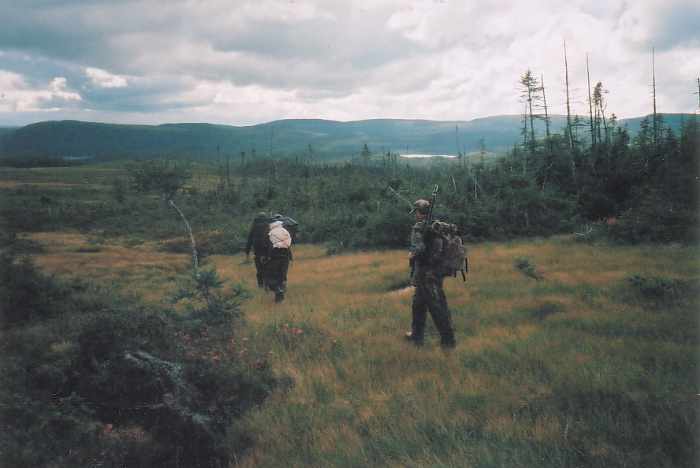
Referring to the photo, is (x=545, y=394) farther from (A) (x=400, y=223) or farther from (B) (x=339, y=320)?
(A) (x=400, y=223)

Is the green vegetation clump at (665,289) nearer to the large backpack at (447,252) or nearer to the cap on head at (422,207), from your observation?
the large backpack at (447,252)

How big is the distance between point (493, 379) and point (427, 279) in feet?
6.23

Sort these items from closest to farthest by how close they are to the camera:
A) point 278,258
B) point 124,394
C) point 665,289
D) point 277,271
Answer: point 124,394 → point 665,289 → point 278,258 → point 277,271

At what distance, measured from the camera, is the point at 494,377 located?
523 cm

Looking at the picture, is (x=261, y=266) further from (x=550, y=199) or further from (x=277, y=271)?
(x=550, y=199)

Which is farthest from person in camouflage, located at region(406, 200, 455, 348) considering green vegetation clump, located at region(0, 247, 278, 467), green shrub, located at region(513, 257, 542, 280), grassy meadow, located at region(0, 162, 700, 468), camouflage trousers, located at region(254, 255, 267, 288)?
camouflage trousers, located at region(254, 255, 267, 288)

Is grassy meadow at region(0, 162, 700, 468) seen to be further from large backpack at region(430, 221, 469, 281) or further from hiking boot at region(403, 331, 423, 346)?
large backpack at region(430, 221, 469, 281)

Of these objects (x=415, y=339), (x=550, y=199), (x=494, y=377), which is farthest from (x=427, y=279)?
(x=550, y=199)

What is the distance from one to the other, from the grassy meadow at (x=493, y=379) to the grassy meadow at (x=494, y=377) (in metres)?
0.02

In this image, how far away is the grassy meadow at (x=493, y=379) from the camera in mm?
3625

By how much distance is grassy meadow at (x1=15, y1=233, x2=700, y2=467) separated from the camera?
3625 mm

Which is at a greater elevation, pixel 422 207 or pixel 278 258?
pixel 422 207

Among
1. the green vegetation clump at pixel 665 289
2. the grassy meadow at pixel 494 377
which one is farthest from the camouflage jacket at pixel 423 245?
the green vegetation clump at pixel 665 289

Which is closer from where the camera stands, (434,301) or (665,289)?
(434,301)
